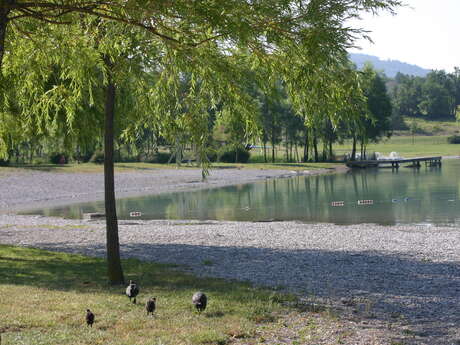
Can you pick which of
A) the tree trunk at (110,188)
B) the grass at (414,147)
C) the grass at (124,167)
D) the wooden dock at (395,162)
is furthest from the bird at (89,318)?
the grass at (414,147)

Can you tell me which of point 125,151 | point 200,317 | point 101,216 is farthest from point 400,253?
point 125,151

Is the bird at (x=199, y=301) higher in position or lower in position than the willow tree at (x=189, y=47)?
lower

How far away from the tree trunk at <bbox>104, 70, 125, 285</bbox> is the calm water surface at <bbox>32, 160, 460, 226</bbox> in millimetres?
19319

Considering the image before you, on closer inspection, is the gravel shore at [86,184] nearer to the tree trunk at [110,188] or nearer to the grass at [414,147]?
the tree trunk at [110,188]

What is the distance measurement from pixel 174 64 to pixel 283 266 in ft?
22.3

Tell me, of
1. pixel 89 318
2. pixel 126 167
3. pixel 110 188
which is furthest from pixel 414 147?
pixel 89 318

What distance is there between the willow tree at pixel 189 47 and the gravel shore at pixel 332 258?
158 inches

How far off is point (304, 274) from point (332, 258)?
109 inches

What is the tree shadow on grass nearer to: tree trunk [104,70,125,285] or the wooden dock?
tree trunk [104,70,125,285]

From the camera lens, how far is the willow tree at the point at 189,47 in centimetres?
809

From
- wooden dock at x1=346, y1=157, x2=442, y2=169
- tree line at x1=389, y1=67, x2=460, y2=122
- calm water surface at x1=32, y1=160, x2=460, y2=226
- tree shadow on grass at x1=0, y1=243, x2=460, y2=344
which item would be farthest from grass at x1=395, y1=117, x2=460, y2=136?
tree shadow on grass at x1=0, y1=243, x2=460, y2=344

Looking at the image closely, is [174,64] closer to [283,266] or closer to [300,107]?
[300,107]

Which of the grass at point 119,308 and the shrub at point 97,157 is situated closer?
the grass at point 119,308

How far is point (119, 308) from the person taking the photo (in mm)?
9492
